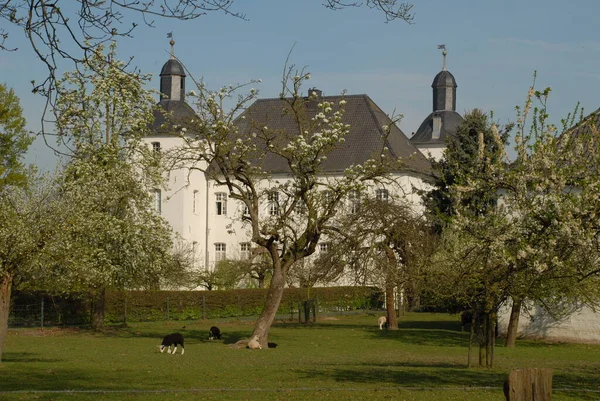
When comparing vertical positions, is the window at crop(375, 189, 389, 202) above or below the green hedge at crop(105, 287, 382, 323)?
above

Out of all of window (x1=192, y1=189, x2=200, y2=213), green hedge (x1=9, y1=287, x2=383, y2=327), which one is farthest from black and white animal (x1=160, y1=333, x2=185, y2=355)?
window (x1=192, y1=189, x2=200, y2=213)

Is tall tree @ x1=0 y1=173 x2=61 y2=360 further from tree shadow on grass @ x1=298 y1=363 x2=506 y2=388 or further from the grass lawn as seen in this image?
tree shadow on grass @ x1=298 y1=363 x2=506 y2=388

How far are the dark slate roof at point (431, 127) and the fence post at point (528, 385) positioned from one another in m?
79.7

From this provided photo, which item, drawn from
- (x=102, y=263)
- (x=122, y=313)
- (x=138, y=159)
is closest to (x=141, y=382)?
(x=102, y=263)

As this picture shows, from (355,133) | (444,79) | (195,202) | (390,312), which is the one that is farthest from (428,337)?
(444,79)

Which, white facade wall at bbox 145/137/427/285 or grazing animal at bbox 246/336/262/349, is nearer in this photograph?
grazing animal at bbox 246/336/262/349

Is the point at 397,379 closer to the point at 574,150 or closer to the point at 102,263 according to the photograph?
the point at 574,150

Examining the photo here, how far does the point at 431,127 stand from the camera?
87625 millimetres

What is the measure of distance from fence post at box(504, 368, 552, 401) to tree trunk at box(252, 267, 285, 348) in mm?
24829

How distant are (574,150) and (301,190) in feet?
47.4

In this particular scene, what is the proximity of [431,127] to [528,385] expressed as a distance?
8203 cm

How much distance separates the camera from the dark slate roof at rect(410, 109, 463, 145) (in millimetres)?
86188

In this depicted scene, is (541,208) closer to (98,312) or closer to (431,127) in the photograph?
(98,312)

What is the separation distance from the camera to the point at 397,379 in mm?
19938
